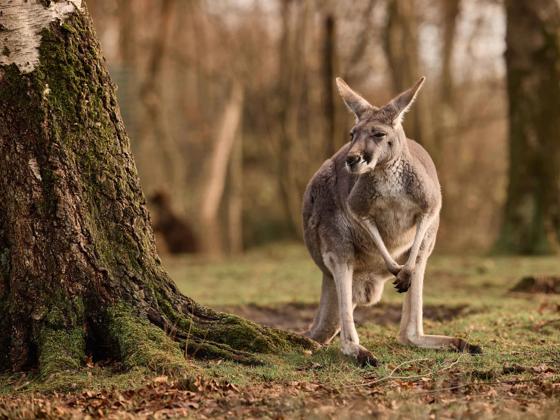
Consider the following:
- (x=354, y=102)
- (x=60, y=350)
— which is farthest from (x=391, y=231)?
(x=60, y=350)

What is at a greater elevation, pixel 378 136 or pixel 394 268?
pixel 378 136

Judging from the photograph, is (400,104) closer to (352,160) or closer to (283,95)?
(352,160)

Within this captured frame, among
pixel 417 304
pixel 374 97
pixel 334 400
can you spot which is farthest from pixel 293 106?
pixel 334 400

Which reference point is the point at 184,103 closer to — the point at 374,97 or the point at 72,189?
the point at 374,97

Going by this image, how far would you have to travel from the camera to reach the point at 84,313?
5441mm

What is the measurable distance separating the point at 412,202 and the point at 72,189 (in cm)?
214

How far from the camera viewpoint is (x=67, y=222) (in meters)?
5.37

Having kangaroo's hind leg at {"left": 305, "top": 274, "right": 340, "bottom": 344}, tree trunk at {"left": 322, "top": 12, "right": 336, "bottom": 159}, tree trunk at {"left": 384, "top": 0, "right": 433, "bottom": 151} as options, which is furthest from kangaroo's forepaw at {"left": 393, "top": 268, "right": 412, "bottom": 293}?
tree trunk at {"left": 384, "top": 0, "right": 433, "bottom": 151}

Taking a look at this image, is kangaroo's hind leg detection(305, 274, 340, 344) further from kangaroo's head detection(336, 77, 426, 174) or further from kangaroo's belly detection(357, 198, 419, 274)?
kangaroo's head detection(336, 77, 426, 174)

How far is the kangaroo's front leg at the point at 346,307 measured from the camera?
576 centimetres

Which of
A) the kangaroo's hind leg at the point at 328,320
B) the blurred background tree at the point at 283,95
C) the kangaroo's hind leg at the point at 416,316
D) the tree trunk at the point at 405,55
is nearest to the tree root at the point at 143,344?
the kangaroo's hind leg at the point at 328,320

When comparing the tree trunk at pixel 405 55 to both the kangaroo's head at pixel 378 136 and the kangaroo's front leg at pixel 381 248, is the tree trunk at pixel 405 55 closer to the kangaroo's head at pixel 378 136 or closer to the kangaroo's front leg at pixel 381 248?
the kangaroo's head at pixel 378 136

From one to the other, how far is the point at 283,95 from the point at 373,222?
15.5m

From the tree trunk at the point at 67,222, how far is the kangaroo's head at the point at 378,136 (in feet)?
4.48
